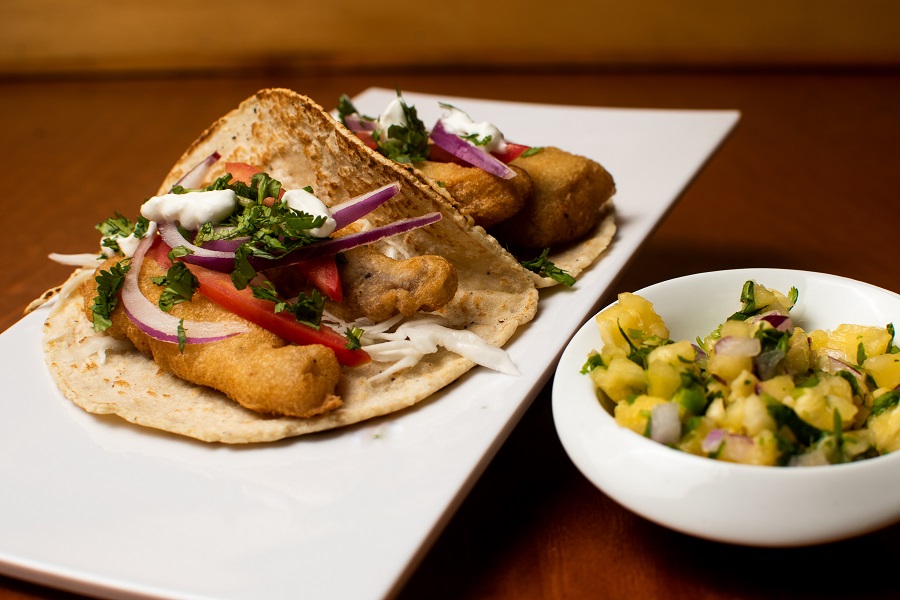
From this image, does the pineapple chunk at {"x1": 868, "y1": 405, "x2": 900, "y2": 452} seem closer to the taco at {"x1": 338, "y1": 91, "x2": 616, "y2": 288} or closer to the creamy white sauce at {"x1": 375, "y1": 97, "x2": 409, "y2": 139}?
the taco at {"x1": 338, "y1": 91, "x2": 616, "y2": 288}

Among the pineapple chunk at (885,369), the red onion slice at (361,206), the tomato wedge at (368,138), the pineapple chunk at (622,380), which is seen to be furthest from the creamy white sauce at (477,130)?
the pineapple chunk at (885,369)

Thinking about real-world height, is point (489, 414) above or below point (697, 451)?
below

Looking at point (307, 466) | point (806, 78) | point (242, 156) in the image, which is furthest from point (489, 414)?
point (806, 78)

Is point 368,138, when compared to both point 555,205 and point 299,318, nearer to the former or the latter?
point 555,205

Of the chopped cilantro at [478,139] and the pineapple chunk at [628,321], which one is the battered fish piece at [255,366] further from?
the chopped cilantro at [478,139]

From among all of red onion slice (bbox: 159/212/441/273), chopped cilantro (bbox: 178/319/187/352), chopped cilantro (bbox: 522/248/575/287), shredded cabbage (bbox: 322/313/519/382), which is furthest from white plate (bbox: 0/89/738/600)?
red onion slice (bbox: 159/212/441/273)

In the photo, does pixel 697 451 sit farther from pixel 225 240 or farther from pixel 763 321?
pixel 225 240

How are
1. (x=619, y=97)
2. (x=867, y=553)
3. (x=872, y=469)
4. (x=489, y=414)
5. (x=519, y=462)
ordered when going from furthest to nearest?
(x=619, y=97) < (x=519, y=462) < (x=489, y=414) < (x=867, y=553) < (x=872, y=469)
